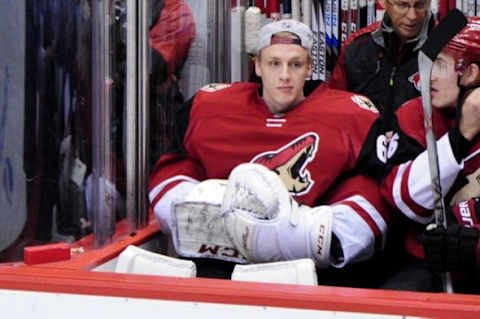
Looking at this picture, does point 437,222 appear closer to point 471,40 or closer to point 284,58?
point 471,40

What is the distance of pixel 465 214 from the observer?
5.94ft

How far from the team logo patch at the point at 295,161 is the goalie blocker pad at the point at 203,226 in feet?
0.49

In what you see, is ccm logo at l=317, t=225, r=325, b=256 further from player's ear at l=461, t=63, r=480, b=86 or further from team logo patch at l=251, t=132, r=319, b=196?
player's ear at l=461, t=63, r=480, b=86

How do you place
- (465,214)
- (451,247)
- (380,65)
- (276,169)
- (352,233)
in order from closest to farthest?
1. (451,247)
2. (465,214)
3. (352,233)
4. (276,169)
5. (380,65)

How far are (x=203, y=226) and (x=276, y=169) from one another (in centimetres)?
23

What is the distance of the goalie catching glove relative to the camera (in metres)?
1.68

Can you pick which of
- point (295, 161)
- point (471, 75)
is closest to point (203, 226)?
point (295, 161)

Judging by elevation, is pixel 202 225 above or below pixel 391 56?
below

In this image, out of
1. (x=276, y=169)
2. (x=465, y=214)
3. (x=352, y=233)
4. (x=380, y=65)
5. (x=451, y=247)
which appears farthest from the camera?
(x=380, y=65)

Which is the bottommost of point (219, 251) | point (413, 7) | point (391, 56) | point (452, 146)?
point (219, 251)

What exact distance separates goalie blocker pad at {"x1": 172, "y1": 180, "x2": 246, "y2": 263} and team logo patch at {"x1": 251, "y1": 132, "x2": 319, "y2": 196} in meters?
0.15

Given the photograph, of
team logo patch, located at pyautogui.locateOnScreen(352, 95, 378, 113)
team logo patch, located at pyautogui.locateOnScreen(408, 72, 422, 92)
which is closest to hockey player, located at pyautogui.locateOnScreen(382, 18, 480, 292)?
team logo patch, located at pyautogui.locateOnScreen(352, 95, 378, 113)

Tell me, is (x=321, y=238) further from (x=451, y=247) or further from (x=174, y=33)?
(x=174, y=33)

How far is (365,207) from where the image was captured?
6.43ft
